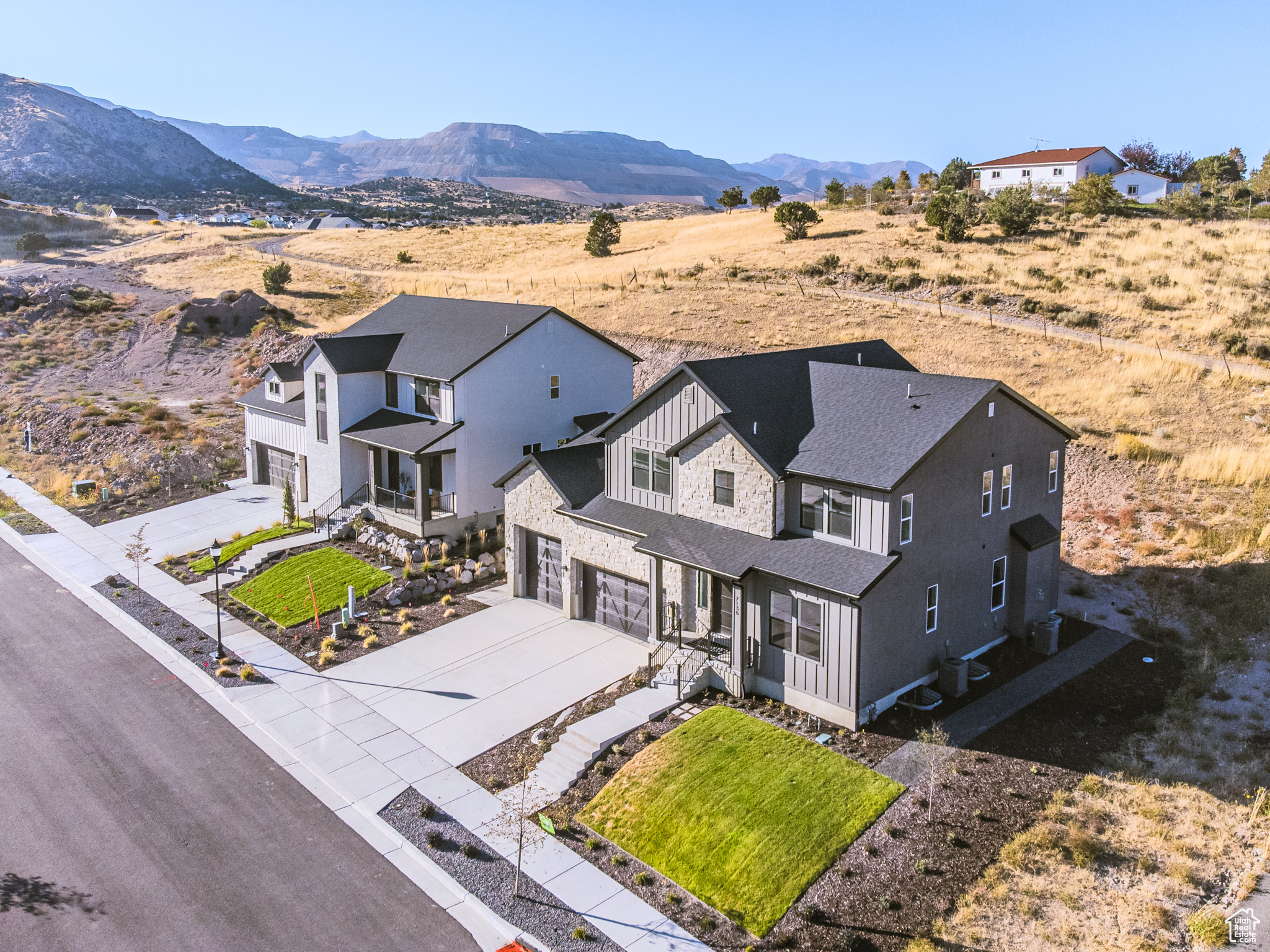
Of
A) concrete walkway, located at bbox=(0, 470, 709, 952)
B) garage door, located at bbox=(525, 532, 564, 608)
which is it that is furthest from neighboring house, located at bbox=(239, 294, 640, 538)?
concrete walkway, located at bbox=(0, 470, 709, 952)

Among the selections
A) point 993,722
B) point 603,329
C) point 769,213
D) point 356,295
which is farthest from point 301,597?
point 769,213

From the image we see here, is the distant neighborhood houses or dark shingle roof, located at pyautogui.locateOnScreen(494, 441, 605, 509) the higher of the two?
the distant neighborhood houses

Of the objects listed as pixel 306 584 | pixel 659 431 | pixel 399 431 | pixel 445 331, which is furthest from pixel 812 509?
pixel 445 331

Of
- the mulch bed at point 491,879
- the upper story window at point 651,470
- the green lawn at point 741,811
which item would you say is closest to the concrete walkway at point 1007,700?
the green lawn at point 741,811

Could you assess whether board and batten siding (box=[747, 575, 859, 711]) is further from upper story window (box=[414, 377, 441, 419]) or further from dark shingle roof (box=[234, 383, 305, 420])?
dark shingle roof (box=[234, 383, 305, 420])

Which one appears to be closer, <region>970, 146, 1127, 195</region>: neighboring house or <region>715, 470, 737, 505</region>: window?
<region>715, 470, 737, 505</region>: window

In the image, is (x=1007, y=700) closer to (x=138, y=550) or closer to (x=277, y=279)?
(x=138, y=550)
